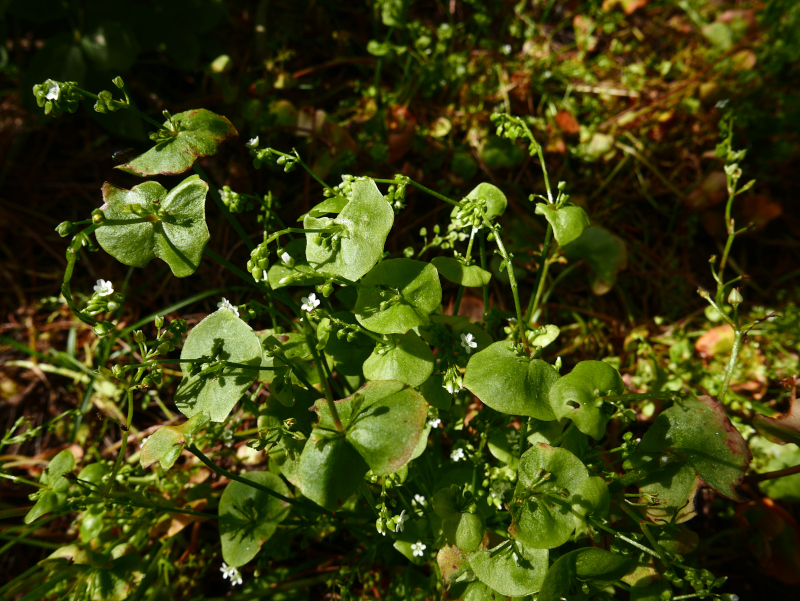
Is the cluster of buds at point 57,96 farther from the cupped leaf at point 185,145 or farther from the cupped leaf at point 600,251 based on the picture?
the cupped leaf at point 600,251

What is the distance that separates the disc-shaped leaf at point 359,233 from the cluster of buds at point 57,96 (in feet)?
2.23

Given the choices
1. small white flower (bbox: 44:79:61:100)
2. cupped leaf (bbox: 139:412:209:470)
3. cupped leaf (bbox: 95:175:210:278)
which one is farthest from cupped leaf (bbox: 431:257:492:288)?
small white flower (bbox: 44:79:61:100)

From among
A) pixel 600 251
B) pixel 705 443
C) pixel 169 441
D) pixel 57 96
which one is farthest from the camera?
pixel 600 251

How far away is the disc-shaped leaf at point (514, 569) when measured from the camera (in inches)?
50.8

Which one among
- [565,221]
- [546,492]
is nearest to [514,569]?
[546,492]

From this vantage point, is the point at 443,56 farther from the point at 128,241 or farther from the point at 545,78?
the point at 128,241

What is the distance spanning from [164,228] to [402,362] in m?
0.73

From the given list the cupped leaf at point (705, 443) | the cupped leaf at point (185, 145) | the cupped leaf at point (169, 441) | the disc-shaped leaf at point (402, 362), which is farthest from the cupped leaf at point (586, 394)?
the cupped leaf at point (185, 145)

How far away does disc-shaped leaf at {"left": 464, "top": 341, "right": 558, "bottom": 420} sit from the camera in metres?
1.31

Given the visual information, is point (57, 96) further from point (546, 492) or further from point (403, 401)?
point (546, 492)

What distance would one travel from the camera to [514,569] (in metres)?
1.32

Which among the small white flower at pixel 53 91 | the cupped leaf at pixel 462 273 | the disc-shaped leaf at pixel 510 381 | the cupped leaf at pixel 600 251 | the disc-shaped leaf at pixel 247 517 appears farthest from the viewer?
the cupped leaf at pixel 600 251

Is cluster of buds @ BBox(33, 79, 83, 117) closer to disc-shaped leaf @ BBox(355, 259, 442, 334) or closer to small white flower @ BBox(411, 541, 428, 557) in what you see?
disc-shaped leaf @ BBox(355, 259, 442, 334)

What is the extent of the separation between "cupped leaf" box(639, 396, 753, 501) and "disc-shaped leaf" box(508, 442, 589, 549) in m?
0.32
